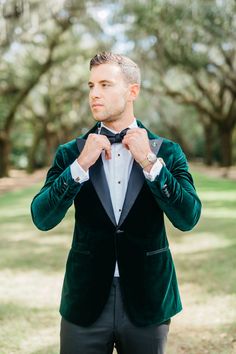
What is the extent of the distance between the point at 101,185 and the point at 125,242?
286 millimetres

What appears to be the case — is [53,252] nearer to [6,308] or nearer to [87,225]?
[6,308]

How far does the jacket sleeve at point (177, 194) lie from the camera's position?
7.63 ft

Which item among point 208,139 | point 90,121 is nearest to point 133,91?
point 208,139

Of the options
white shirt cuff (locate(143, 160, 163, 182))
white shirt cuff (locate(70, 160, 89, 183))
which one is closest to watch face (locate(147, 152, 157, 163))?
white shirt cuff (locate(143, 160, 163, 182))

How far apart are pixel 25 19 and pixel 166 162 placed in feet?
64.9

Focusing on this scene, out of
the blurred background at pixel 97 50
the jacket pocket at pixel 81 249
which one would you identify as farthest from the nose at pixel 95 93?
the blurred background at pixel 97 50

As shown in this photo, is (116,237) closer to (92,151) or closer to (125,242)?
(125,242)

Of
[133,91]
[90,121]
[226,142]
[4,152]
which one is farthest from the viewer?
[90,121]

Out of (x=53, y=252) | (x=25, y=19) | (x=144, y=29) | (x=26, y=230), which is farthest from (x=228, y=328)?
(x=144, y=29)

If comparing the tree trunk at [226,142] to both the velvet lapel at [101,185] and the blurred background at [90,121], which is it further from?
the velvet lapel at [101,185]

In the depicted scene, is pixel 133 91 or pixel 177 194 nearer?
pixel 177 194

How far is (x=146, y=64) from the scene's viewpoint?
99.6 ft

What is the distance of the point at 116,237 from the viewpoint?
250cm

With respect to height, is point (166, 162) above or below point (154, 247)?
above
